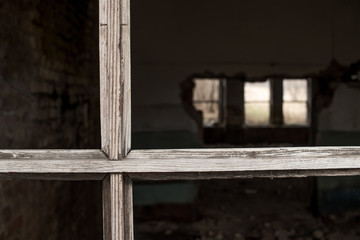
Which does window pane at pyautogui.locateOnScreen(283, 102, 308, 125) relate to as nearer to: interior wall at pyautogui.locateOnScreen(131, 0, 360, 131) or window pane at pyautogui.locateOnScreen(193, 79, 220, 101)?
window pane at pyautogui.locateOnScreen(193, 79, 220, 101)

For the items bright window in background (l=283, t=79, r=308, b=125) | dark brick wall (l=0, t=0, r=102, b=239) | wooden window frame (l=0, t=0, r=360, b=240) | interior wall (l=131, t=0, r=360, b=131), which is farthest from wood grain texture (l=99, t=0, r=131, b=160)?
bright window in background (l=283, t=79, r=308, b=125)

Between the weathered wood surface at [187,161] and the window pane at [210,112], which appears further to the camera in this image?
the window pane at [210,112]

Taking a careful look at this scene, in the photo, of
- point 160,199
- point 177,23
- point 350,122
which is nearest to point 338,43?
point 350,122

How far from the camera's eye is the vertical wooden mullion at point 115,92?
120 cm

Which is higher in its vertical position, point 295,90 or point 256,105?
point 295,90

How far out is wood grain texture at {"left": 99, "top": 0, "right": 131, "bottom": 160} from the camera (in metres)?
1.20

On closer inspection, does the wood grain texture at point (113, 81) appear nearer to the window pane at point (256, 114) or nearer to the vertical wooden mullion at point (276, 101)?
the window pane at point (256, 114)

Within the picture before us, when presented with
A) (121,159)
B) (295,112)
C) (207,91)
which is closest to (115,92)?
(121,159)

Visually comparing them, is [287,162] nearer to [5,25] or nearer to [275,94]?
[5,25]

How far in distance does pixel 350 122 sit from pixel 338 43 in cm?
118

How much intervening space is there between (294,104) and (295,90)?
46 cm

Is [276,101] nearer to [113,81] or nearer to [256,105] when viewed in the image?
[256,105]

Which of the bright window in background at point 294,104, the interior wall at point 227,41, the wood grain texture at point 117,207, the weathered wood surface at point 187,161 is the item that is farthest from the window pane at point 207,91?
the wood grain texture at point 117,207

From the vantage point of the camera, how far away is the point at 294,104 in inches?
392
